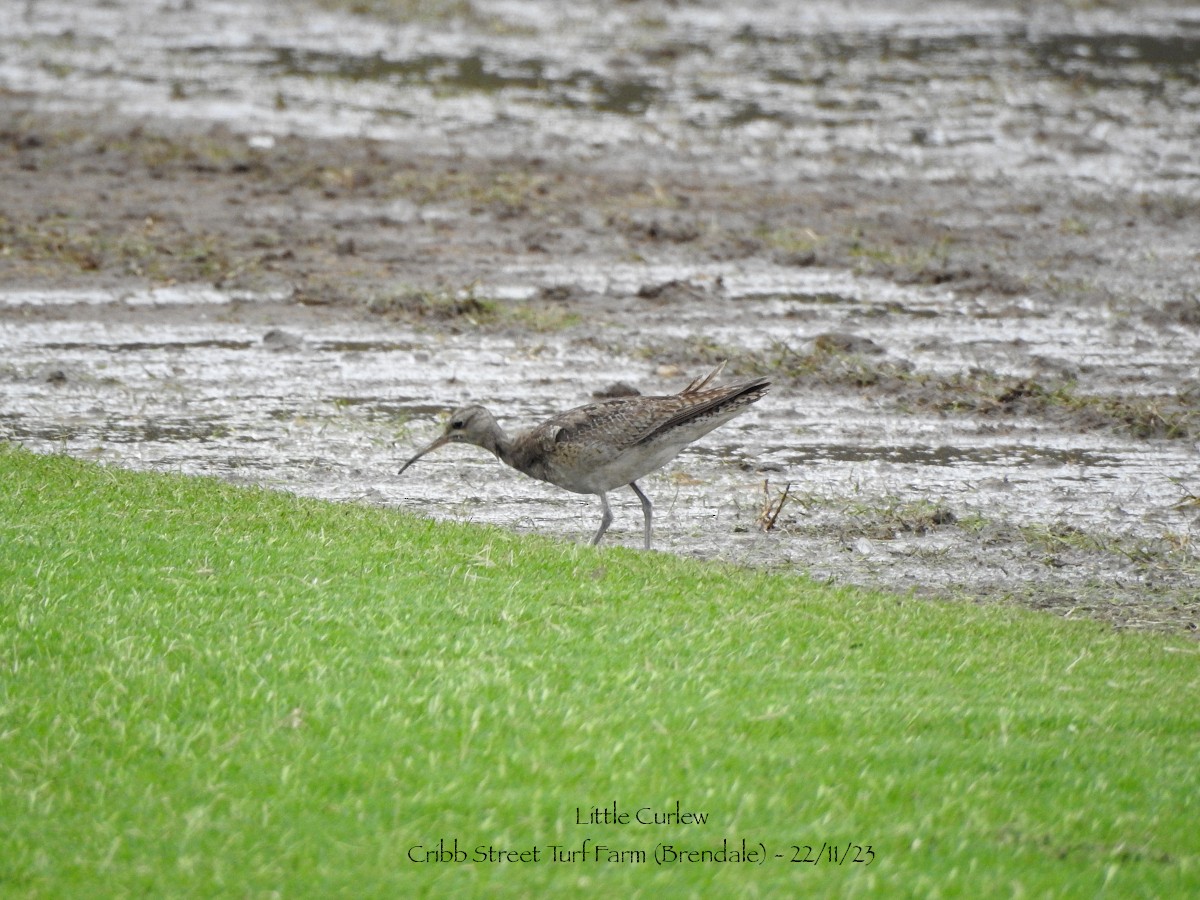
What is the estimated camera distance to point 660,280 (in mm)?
19094

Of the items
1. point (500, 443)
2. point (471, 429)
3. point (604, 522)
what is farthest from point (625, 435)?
point (471, 429)

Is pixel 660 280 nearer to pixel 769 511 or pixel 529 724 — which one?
pixel 769 511

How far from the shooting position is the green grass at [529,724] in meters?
6.54

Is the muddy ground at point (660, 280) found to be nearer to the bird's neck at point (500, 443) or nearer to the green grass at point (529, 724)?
the bird's neck at point (500, 443)

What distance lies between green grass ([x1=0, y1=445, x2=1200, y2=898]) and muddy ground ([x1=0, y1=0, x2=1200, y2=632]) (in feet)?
6.74

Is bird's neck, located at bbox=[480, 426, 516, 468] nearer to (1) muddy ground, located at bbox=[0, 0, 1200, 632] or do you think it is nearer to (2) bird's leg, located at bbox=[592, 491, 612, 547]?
(1) muddy ground, located at bbox=[0, 0, 1200, 632]

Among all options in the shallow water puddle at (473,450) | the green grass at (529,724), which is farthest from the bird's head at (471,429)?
the green grass at (529,724)

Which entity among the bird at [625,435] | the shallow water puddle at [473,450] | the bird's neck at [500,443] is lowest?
the shallow water puddle at [473,450]

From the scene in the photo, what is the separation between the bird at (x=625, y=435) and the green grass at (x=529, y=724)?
134cm

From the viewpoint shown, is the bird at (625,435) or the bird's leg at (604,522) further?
the bird's leg at (604,522)

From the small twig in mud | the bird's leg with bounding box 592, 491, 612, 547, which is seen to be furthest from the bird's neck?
the small twig in mud

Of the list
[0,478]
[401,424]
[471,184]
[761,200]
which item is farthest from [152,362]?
[761,200]

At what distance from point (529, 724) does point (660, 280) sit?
11.9m

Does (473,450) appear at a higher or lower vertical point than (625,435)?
lower
